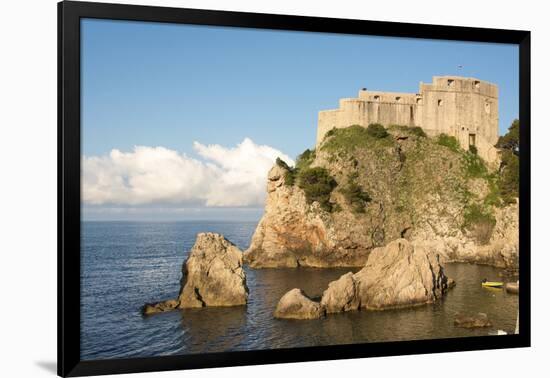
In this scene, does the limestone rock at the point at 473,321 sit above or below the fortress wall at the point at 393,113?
below

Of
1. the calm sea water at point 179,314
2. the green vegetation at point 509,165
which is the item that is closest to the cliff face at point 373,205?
the green vegetation at point 509,165

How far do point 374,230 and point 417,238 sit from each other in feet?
4.30

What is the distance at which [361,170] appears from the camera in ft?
80.2

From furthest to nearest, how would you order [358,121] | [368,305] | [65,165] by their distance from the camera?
[358,121] < [368,305] < [65,165]

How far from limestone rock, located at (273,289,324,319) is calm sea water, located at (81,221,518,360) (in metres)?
0.22

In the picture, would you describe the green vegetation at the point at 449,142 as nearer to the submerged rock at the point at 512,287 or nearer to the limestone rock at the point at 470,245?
the limestone rock at the point at 470,245

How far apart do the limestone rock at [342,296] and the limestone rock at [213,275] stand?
175 cm

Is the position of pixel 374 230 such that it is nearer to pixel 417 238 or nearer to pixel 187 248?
pixel 417 238

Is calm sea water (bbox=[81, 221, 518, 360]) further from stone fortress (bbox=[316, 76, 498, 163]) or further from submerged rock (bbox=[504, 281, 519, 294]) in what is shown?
stone fortress (bbox=[316, 76, 498, 163])

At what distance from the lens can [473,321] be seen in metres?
13.3

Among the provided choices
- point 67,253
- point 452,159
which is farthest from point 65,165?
point 452,159

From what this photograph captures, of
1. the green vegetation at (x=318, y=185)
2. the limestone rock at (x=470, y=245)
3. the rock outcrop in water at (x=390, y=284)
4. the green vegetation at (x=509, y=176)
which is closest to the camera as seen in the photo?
the green vegetation at (x=509, y=176)

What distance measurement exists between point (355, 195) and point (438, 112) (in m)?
4.17

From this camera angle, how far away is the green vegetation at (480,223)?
52.1ft
